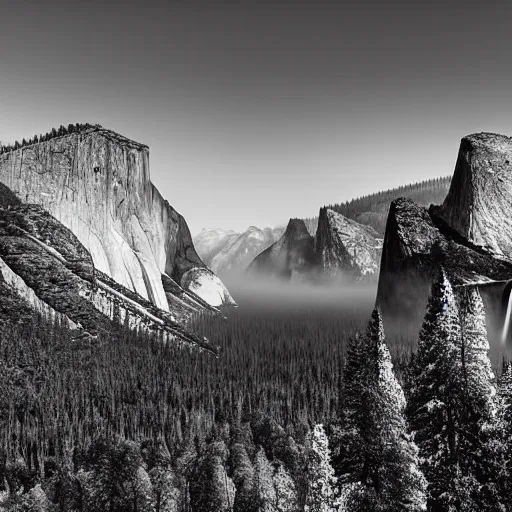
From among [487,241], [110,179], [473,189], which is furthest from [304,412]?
[110,179]

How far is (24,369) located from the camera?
54062 mm

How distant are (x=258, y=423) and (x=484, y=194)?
45059mm

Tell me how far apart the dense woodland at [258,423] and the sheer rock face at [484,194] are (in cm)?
1747

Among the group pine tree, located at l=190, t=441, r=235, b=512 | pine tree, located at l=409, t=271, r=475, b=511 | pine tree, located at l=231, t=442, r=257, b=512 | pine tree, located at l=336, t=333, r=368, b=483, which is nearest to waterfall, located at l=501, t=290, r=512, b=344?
pine tree, located at l=231, t=442, r=257, b=512

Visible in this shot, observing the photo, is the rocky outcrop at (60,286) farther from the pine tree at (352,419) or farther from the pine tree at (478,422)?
the pine tree at (478,422)

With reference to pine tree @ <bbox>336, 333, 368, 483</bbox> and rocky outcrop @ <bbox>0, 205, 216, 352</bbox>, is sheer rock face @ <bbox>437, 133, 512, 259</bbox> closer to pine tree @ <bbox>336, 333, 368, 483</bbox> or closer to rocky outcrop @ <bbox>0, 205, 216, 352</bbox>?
rocky outcrop @ <bbox>0, 205, 216, 352</bbox>

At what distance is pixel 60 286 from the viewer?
2734 inches

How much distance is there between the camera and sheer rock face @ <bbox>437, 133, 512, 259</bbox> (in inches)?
2581

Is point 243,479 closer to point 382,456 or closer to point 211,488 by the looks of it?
Result: point 211,488

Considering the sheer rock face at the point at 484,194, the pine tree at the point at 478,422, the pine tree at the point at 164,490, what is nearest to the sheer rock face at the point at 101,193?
the sheer rock face at the point at 484,194

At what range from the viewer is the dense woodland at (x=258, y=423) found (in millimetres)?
17641

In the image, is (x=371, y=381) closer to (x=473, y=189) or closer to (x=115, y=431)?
(x=115, y=431)

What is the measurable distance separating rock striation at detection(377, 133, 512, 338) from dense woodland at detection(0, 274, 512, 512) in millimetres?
8893

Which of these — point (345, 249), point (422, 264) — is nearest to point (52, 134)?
point (422, 264)
